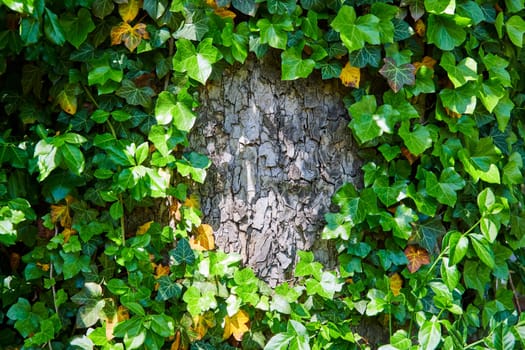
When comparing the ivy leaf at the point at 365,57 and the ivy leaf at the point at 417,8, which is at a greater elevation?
the ivy leaf at the point at 417,8

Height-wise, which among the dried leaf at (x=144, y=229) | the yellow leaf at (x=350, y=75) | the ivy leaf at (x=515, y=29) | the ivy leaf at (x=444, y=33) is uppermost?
the ivy leaf at (x=444, y=33)

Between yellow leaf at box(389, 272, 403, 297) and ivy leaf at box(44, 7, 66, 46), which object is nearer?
ivy leaf at box(44, 7, 66, 46)

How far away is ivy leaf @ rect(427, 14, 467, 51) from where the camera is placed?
174cm

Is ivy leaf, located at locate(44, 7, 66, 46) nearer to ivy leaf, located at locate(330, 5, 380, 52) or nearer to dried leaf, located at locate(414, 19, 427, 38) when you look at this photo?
ivy leaf, located at locate(330, 5, 380, 52)

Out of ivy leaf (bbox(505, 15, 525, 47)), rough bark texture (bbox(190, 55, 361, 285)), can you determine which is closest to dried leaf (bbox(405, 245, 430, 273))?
rough bark texture (bbox(190, 55, 361, 285))

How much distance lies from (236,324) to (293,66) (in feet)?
2.60

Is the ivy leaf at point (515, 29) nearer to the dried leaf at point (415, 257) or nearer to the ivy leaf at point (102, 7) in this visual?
the dried leaf at point (415, 257)

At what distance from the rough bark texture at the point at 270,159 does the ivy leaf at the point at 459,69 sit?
1.04ft

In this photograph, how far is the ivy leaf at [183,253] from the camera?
1734mm

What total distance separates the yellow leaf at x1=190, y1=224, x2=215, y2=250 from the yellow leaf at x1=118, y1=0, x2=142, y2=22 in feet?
2.13

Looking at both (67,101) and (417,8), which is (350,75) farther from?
(67,101)

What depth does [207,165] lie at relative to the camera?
1722mm

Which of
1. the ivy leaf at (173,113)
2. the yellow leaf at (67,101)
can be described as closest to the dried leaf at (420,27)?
the ivy leaf at (173,113)

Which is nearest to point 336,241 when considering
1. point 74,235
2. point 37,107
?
point 74,235
